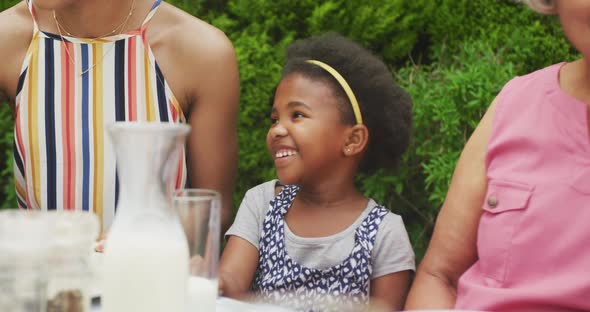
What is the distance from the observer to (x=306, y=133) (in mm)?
2760

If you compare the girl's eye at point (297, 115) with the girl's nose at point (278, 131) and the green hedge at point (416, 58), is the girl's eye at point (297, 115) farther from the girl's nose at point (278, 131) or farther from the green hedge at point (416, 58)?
the green hedge at point (416, 58)

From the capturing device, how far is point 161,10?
2926mm

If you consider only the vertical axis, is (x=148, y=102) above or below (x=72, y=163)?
above

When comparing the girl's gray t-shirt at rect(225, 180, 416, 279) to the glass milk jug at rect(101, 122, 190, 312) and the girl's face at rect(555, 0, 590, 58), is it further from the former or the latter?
the glass milk jug at rect(101, 122, 190, 312)

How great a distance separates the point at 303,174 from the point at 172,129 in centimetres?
147

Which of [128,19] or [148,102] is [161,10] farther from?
[148,102]

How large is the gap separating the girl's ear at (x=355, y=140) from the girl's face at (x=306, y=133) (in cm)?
2

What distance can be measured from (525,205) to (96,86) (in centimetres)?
152

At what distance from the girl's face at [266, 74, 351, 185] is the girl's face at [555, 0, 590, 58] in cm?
100

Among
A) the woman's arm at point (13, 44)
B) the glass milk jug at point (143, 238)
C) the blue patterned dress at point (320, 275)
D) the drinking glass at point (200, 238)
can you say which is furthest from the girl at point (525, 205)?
the woman's arm at point (13, 44)

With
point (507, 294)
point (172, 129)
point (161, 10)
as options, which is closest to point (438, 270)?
point (507, 294)

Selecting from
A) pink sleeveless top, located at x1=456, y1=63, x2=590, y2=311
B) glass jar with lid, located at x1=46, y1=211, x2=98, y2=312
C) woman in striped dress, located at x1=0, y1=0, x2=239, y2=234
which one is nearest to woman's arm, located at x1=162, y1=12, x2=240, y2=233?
woman in striped dress, located at x1=0, y1=0, x2=239, y2=234

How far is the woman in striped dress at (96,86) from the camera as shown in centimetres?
282

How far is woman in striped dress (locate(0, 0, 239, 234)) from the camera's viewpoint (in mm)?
2818
